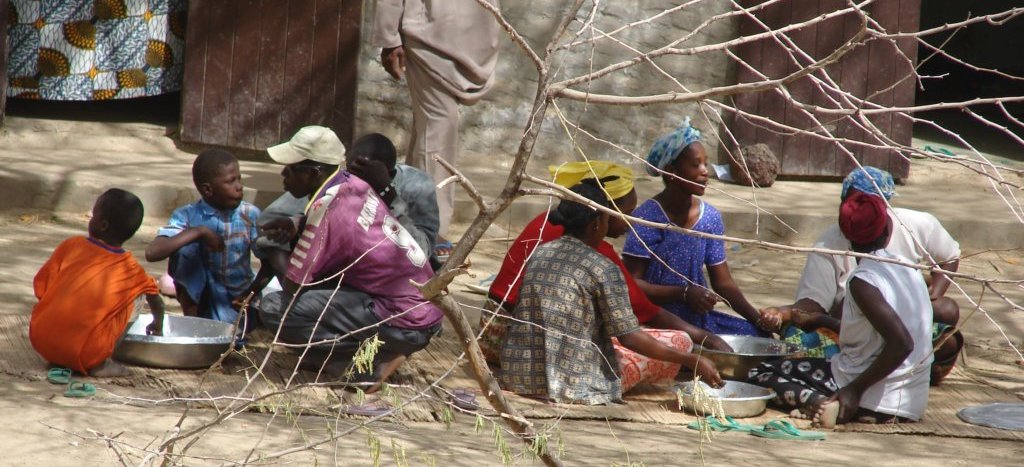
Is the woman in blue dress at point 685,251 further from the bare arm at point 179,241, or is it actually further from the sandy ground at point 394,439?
the bare arm at point 179,241

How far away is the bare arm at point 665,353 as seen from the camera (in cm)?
433

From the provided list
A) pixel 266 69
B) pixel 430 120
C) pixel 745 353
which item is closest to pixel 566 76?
pixel 266 69

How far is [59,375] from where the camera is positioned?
4102 mm

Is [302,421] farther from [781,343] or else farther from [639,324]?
[781,343]

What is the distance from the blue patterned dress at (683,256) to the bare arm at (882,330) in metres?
0.78

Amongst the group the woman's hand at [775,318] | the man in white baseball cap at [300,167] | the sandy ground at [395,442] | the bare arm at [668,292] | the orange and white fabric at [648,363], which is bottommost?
the sandy ground at [395,442]

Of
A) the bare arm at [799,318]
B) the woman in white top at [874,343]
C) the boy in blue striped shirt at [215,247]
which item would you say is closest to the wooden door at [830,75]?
the bare arm at [799,318]

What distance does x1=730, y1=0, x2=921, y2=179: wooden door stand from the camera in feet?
26.6

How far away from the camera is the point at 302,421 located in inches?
152

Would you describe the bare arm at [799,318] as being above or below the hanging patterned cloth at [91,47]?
below

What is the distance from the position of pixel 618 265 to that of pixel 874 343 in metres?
0.96

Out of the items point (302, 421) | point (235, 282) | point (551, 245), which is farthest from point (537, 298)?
point (235, 282)

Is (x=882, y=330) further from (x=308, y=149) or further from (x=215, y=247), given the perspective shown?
(x=215, y=247)

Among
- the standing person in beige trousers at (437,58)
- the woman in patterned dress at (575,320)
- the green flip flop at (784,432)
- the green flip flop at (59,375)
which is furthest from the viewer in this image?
the standing person in beige trousers at (437,58)
